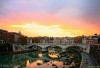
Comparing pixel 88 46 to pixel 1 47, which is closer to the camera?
pixel 1 47

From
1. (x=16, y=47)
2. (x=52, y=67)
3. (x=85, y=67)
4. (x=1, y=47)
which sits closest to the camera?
(x=85, y=67)

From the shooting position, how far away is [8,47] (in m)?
43.2

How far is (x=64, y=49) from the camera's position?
51.6 m

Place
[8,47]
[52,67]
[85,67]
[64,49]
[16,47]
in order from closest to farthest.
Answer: [85,67]
[52,67]
[8,47]
[16,47]
[64,49]

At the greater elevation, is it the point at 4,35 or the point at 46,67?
the point at 4,35

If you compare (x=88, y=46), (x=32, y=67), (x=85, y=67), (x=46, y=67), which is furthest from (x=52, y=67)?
(x=88, y=46)

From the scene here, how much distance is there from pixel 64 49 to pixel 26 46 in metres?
9.66

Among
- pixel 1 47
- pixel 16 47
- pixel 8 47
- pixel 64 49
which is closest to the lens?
pixel 1 47

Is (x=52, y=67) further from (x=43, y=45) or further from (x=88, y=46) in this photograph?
(x=43, y=45)

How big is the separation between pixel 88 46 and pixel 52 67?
2391cm

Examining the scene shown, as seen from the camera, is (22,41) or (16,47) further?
(22,41)

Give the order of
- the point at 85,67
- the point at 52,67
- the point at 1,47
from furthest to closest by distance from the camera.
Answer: the point at 1,47 < the point at 52,67 < the point at 85,67

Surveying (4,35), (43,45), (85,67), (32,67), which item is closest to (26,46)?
(43,45)

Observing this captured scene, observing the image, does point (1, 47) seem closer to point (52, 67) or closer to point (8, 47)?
point (8, 47)
